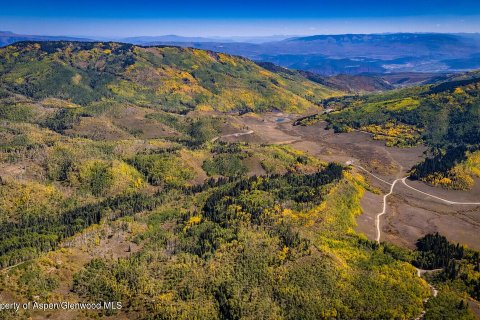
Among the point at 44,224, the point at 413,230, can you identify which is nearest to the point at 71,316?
the point at 44,224

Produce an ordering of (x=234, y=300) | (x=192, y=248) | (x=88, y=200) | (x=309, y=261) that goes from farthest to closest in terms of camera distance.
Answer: (x=88, y=200) < (x=192, y=248) < (x=309, y=261) < (x=234, y=300)

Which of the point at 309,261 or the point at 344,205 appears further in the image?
the point at 344,205

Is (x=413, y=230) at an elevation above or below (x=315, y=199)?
below

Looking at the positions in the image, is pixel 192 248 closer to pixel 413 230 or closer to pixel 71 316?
pixel 71 316

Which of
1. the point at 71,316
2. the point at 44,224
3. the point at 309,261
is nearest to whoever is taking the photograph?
the point at 71,316

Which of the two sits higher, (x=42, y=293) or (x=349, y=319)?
(x=42, y=293)

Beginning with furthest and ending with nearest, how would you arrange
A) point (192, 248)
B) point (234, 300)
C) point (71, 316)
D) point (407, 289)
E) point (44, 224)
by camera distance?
1. point (44, 224)
2. point (192, 248)
3. point (407, 289)
4. point (234, 300)
5. point (71, 316)

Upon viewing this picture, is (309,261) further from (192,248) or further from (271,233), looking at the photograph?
(192,248)

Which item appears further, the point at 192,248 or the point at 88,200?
the point at 88,200

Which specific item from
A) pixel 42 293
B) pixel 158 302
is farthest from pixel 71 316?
pixel 158 302
